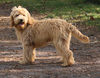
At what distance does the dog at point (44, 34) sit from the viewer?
26.5ft

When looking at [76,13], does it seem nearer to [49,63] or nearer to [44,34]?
[49,63]

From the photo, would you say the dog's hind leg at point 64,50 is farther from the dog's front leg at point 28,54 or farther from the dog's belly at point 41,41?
the dog's front leg at point 28,54

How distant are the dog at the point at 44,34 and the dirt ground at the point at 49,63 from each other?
1.17ft

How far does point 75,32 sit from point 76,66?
97 cm

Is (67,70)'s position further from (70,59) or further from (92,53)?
(92,53)

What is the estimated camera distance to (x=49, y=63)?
866 cm

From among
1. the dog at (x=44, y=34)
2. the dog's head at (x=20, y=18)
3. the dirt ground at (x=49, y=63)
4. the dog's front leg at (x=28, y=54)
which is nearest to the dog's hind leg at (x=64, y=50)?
the dog at (x=44, y=34)

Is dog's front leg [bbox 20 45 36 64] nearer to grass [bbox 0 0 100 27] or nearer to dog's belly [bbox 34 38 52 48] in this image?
dog's belly [bbox 34 38 52 48]

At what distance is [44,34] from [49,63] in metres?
0.96

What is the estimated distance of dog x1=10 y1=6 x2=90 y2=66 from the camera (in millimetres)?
8062

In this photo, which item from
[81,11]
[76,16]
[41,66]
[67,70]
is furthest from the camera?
[81,11]

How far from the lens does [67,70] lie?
780cm

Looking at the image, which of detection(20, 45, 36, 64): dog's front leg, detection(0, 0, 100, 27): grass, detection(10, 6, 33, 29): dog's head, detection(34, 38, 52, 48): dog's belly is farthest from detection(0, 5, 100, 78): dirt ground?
detection(0, 0, 100, 27): grass

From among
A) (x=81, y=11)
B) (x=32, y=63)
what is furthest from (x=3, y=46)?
(x=81, y=11)
